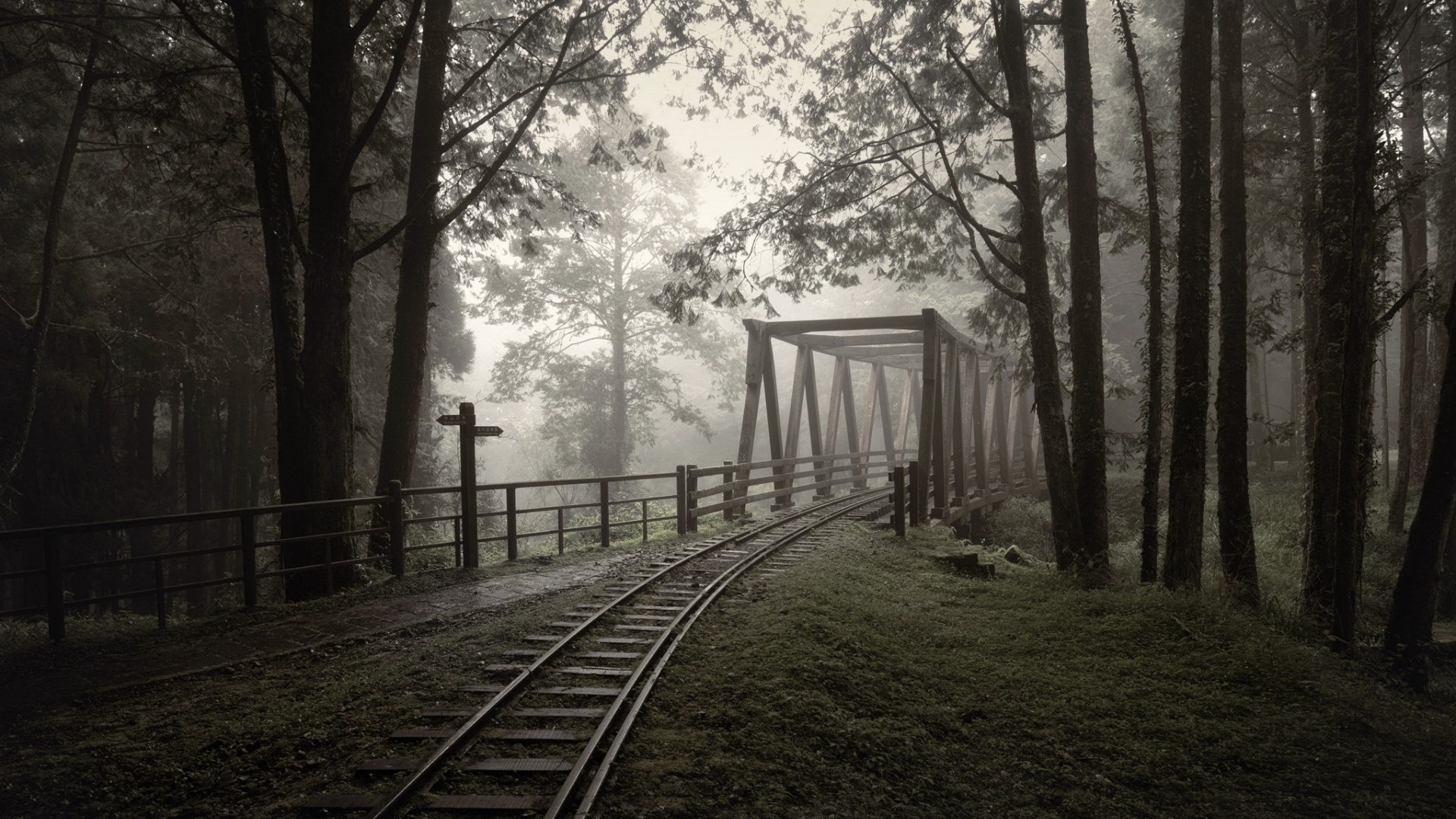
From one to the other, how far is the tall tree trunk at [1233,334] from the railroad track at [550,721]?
549 centimetres

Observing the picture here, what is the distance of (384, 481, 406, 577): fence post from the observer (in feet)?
28.4

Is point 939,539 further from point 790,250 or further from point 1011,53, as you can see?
point 1011,53

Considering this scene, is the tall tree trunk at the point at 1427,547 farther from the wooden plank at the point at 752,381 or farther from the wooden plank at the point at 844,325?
the wooden plank at the point at 752,381

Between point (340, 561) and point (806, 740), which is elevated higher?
point (340, 561)

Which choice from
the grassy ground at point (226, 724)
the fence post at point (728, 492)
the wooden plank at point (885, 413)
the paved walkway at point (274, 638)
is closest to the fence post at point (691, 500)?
the fence post at point (728, 492)

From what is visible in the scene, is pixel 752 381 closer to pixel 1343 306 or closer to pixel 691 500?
pixel 691 500

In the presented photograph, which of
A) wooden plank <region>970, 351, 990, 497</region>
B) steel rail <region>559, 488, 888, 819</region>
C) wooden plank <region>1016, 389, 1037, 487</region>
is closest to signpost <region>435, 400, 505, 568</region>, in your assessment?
steel rail <region>559, 488, 888, 819</region>

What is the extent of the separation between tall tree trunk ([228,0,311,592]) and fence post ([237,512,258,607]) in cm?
83

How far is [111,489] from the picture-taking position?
14273 mm

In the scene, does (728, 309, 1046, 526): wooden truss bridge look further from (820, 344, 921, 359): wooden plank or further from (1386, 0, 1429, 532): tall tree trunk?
(1386, 0, 1429, 532): tall tree trunk

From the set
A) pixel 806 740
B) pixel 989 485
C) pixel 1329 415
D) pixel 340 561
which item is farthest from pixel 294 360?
pixel 989 485

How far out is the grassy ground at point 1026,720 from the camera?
4.11 meters

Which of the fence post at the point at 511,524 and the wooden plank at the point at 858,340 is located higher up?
the wooden plank at the point at 858,340

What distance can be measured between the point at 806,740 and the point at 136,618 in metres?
9.13
